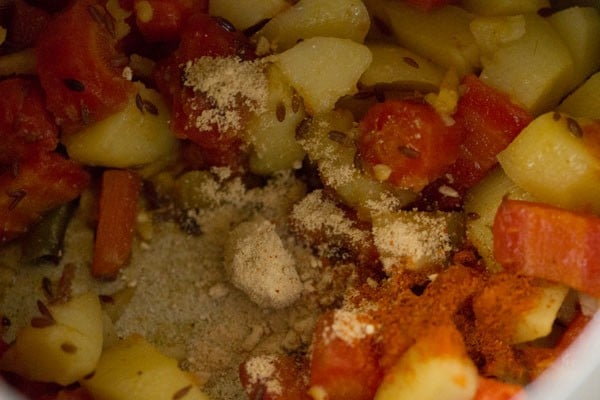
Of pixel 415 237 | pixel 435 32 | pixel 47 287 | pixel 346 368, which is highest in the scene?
pixel 435 32

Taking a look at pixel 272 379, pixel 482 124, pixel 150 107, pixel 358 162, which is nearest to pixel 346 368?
pixel 272 379

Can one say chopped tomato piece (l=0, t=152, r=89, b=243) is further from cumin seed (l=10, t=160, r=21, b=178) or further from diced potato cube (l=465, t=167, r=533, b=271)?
diced potato cube (l=465, t=167, r=533, b=271)

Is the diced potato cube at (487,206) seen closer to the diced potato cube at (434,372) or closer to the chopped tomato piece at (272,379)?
the diced potato cube at (434,372)

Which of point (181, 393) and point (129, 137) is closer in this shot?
point (181, 393)

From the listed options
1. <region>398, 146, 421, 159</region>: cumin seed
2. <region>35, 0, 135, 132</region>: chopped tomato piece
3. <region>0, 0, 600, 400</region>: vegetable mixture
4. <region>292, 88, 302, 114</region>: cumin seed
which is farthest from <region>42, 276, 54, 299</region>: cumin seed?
<region>398, 146, 421, 159</region>: cumin seed

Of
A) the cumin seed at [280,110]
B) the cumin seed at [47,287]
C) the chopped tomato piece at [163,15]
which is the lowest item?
the cumin seed at [47,287]

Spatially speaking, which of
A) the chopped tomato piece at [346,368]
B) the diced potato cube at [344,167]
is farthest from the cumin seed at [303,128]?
the chopped tomato piece at [346,368]

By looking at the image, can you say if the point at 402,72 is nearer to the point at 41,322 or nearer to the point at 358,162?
the point at 358,162
